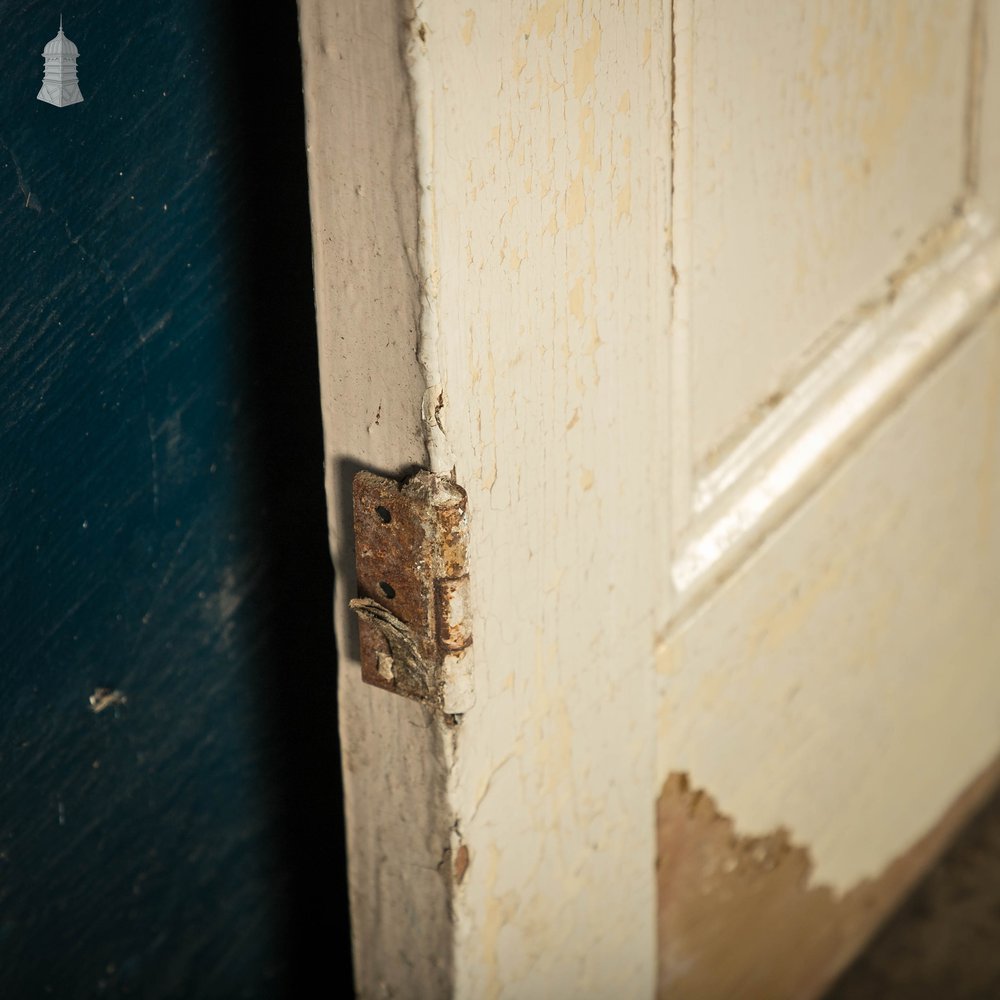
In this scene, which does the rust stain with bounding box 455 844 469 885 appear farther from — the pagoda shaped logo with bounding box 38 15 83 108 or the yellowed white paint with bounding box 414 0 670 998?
the pagoda shaped logo with bounding box 38 15 83 108

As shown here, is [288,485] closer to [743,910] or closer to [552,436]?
[552,436]

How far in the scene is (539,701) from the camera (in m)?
0.77

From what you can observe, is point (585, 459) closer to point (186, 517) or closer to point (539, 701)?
point (539, 701)

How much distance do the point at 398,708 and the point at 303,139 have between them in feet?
1.18

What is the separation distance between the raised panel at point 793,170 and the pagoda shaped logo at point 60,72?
350mm

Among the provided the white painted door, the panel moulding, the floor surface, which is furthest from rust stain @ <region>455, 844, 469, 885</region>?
the floor surface

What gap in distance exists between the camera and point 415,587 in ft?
2.18

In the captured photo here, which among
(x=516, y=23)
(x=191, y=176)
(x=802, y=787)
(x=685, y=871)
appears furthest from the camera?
(x=802, y=787)

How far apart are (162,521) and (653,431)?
0.32 m

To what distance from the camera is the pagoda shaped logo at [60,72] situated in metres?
0.66

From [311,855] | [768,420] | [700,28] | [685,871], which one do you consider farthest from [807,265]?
[311,855]

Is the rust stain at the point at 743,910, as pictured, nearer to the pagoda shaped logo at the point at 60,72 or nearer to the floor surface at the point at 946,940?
the floor surface at the point at 946,940

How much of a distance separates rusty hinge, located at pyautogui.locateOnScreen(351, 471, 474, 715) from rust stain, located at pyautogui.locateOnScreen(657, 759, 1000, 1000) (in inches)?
11.6

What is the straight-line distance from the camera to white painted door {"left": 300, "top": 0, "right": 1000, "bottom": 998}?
2.11 ft
